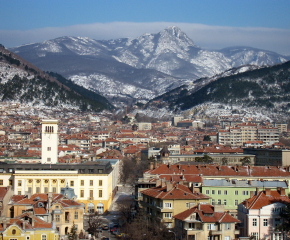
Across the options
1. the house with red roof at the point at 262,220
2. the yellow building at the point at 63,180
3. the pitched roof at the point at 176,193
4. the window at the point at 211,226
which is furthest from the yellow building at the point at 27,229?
the yellow building at the point at 63,180

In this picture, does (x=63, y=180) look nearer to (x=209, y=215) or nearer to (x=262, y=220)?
(x=209, y=215)

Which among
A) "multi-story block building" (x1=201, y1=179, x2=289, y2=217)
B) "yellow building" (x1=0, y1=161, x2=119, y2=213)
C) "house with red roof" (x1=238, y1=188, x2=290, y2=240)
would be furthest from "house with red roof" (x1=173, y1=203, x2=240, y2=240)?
"yellow building" (x1=0, y1=161, x2=119, y2=213)

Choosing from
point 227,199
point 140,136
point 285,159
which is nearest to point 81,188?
point 227,199

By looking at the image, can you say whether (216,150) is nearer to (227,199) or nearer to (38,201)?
(227,199)

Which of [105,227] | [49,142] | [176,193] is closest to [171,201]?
[176,193]

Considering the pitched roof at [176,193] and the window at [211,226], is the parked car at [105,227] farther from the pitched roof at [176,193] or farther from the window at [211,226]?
the window at [211,226]

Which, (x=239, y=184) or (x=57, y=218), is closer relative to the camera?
(x=57, y=218)

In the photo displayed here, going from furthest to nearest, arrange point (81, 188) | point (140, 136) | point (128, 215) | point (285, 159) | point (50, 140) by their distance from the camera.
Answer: point (140, 136)
point (285, 159)
point (50, 140)
point (81, 188)
point (128, 215)
